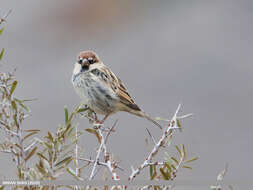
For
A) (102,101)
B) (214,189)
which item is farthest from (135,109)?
(214,189)

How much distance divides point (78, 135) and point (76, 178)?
0.20 m

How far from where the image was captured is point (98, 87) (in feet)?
11.7

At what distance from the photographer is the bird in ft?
11.5

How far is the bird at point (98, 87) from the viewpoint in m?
3.50

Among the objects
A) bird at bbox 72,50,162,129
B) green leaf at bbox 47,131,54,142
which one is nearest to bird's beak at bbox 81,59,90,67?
bird at bbox 72,50,162,129

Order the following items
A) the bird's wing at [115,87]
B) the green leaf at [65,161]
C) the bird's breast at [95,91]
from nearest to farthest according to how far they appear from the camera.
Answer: the green leaf at [65,161] < the bird's breast at [95,91] < the bird's wing at [115,87]

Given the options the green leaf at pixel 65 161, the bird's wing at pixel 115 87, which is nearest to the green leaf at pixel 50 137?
the green leaf at pixel 65 161

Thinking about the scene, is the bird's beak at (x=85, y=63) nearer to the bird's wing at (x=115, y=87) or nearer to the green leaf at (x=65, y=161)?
the bird's wing at (x=115, y=87)

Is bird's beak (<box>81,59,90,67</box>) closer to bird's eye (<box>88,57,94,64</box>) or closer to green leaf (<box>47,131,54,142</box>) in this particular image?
bird's eye (<box>88,57,94,64</box>)

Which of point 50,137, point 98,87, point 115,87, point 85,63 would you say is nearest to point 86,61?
point 85,63

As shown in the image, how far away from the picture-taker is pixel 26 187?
1125 mm

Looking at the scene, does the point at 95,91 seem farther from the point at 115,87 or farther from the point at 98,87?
the point at 115,87

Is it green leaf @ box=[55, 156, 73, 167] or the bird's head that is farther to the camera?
the bird's head

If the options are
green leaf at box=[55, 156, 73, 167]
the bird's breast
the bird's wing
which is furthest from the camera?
the bird's wing
